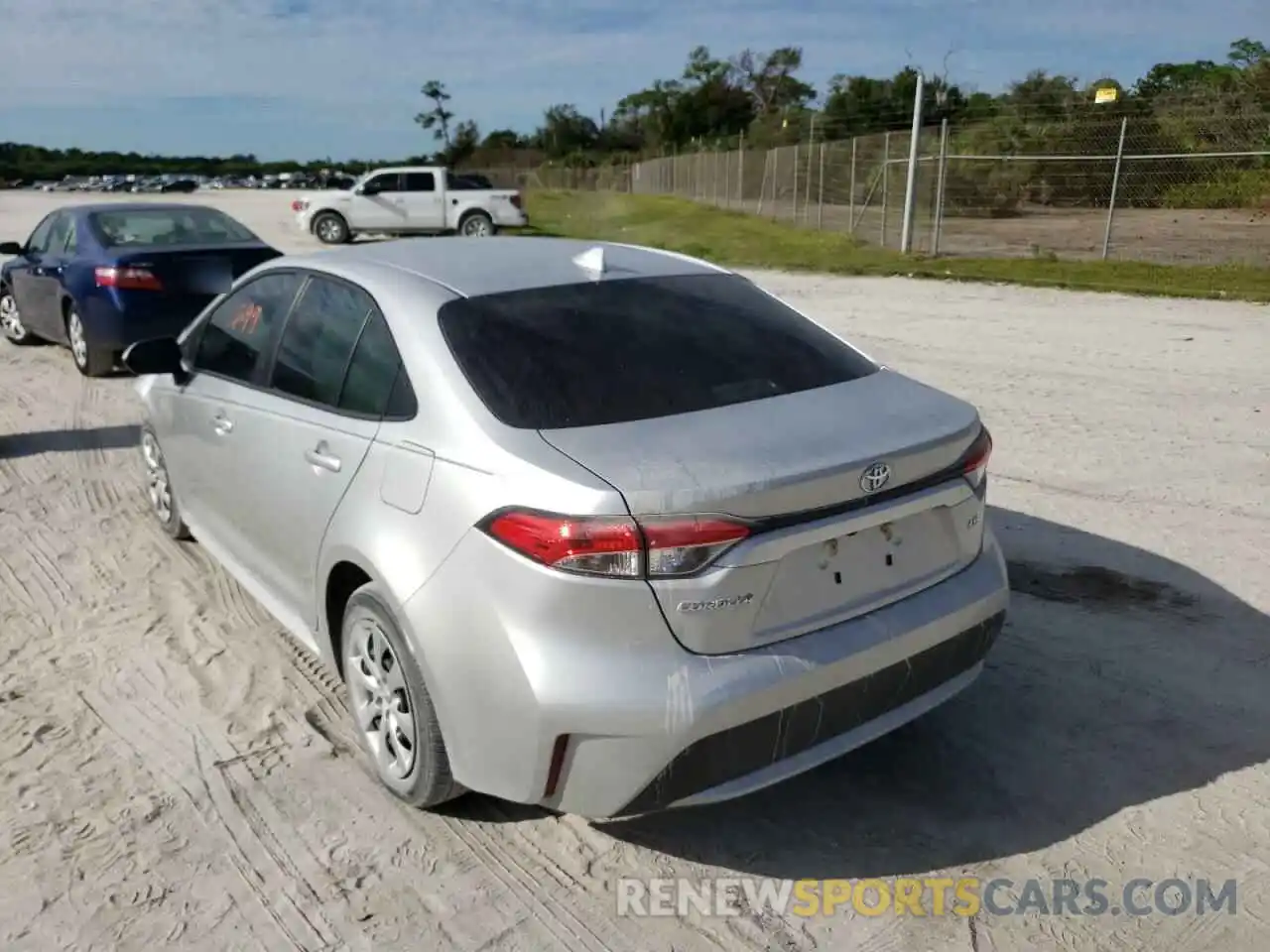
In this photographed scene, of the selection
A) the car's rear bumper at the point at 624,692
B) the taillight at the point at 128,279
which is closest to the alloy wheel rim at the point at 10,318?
the taillight at the point at 128,279

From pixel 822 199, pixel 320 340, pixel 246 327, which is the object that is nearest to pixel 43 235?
pixel 246 327

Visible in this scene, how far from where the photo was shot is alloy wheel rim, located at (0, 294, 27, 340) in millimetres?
10898

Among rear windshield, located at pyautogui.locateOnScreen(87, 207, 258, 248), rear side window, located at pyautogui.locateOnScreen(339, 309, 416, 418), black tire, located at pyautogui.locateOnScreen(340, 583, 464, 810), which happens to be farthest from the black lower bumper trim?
rear windshield, located at pyautogui.locateOnScreen(87, 207, 258, 248)

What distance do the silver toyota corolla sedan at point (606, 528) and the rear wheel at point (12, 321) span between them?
8634mm

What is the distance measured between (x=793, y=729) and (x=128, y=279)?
758 cm

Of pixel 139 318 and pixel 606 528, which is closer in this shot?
pixel 606 528

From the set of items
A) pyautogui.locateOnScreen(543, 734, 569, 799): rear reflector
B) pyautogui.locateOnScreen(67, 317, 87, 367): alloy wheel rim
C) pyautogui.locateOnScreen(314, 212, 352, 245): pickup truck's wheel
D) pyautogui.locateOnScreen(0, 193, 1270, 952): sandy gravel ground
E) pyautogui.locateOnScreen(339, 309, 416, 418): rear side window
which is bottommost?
pyautogui.locateOnScreen(314, 212, 352, 245): pickup truck's wheel

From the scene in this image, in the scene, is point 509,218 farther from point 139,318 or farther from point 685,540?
point 685,540

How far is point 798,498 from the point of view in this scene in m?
2.67

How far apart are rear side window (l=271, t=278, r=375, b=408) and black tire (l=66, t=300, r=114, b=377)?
5.97 m

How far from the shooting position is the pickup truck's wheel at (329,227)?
2542 centimetres

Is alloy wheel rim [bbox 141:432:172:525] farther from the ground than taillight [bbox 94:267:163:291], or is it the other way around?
taillight [bbox 94:267:163:291]

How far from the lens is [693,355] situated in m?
3.32

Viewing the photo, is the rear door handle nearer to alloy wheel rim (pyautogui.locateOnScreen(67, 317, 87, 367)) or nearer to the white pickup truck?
alloy wheel rim (pyautogui.locateOnScreen(67, 317, 87, 367))
